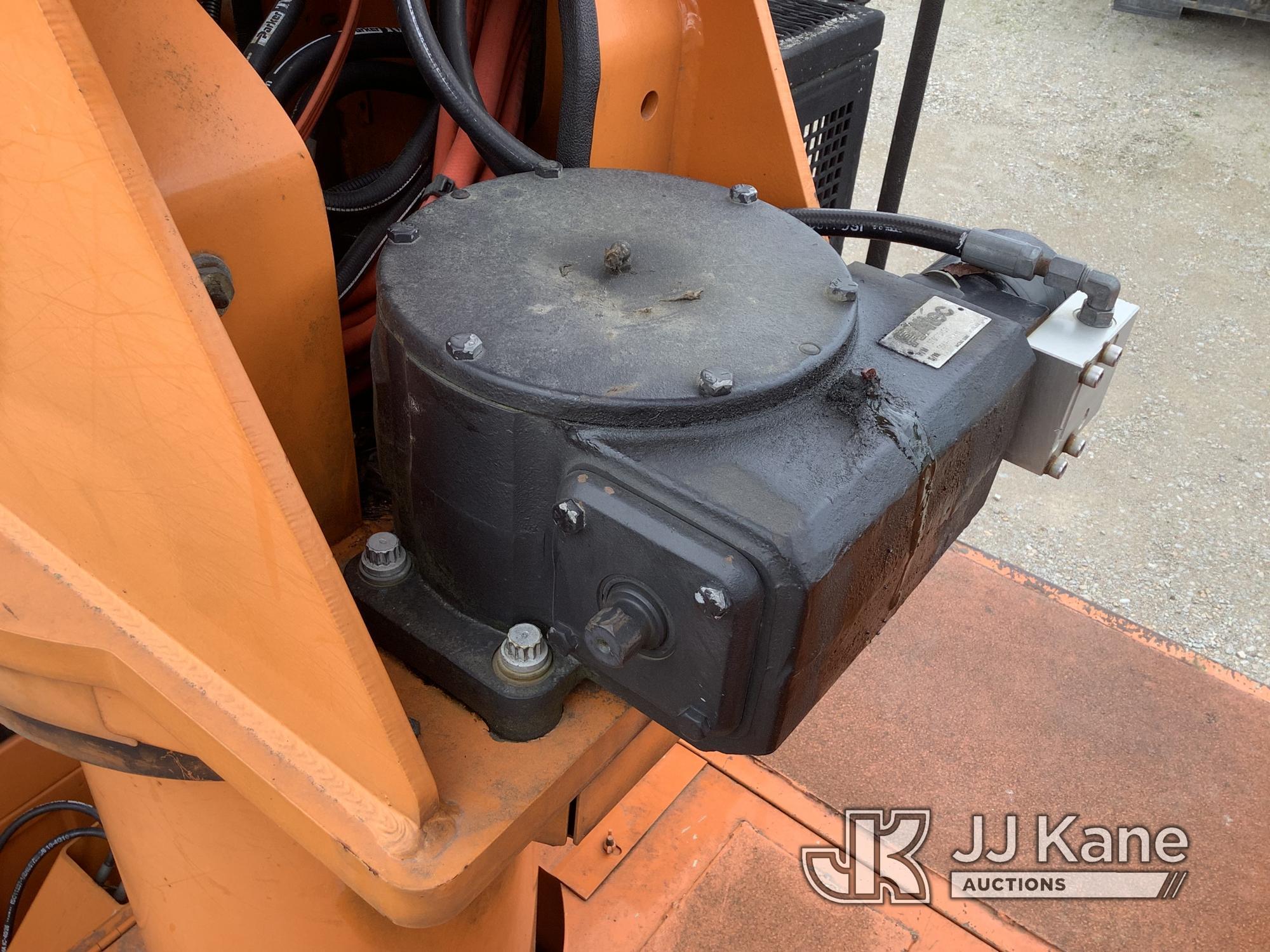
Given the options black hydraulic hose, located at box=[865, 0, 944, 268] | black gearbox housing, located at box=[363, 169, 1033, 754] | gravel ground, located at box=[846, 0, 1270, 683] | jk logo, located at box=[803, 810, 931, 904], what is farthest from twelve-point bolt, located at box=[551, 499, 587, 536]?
gravel ground, located at box=[846, 0, 1270, 683]

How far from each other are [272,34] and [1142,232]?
2952 mm

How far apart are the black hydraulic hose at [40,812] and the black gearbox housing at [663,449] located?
0.76m

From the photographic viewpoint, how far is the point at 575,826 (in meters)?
0.72

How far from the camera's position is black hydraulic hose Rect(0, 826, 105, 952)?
115cm

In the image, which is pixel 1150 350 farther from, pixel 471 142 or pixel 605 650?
pixel 605 650

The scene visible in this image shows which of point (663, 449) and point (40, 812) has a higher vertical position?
point (663, 449)

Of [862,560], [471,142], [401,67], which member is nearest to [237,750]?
[862,560]

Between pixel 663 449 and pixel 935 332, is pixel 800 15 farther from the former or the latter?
pixel 663 449

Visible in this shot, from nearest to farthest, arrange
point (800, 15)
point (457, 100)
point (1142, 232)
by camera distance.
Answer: point (457, 100) < point (800, 15) < point (1142, 232)

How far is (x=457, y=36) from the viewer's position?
2.45 feet

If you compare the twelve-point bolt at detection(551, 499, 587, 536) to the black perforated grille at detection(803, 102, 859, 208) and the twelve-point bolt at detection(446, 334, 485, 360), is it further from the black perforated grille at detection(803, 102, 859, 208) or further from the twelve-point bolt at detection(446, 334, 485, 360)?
the black perforated grille at detection(803, 102, 859, 208)

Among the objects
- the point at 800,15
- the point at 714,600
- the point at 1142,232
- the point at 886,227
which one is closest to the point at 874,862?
the point at 886,227

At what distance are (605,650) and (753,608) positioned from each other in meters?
0.08

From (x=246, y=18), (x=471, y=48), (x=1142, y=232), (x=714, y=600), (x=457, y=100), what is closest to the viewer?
(x=714, y=600)
